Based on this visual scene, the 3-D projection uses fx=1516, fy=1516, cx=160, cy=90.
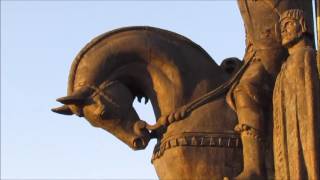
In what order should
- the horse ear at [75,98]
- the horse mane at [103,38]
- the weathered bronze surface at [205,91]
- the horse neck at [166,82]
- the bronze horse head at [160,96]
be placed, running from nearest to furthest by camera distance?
the weathered bronze surface at [205,91]
the bronze horse head at [160,96]
the horse ear at [75,98]
the horse neck at [166,82]
the horse mane at [103,38]

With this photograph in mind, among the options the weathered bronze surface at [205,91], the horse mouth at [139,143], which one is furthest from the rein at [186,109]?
the horse mouth at [139,143]

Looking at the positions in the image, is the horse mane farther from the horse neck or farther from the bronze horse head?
the horse neck

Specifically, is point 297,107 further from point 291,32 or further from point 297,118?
point 291,32

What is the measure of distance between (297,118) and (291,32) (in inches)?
50.8

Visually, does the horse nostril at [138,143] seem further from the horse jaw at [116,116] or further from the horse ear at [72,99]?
the horse ear at [72,99]

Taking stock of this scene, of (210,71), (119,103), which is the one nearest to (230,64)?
(210,71)

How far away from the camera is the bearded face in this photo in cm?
2050

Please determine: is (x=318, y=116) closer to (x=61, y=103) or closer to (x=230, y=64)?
(x=230, y=64)

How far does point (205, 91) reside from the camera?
69.6ft

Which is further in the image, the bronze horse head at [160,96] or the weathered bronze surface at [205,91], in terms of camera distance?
the bronze horse head at [160,96]

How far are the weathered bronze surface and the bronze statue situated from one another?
0.5 inches

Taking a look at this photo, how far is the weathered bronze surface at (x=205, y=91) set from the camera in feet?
66.8

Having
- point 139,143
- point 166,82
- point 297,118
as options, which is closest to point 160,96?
point 166,82

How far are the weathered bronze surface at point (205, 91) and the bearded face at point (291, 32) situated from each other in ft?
0.04
